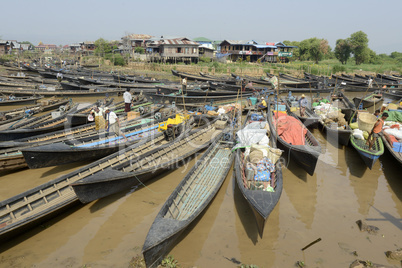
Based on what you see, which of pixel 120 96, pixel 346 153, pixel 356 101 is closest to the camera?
pixel 346 153

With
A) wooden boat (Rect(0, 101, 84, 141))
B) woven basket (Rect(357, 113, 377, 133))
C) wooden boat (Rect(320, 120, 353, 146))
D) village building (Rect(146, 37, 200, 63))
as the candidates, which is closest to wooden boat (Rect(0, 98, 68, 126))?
wooden boat (Rect(0, 101, 84, 141))

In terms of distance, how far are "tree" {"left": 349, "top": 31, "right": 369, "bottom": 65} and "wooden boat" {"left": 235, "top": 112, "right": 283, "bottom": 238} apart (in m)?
53.9

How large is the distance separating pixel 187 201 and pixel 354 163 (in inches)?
305

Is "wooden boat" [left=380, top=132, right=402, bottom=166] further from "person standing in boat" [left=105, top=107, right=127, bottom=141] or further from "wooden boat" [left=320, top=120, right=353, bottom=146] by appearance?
"person standing in boat" [left=105, top=107, right=127, bottom=141]

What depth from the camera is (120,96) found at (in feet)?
73.2

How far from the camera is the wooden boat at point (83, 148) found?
7.20 m

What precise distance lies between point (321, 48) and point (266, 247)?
190ft

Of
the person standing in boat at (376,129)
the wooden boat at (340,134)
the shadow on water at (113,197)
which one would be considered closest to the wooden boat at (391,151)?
the person standing in boat at (376,129)

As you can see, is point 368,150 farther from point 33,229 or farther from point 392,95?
point 392,95

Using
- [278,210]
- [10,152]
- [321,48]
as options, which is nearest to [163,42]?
[321,48]

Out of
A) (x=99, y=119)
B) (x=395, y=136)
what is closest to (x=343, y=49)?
(x=395, y=136)

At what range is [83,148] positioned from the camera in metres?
8.16

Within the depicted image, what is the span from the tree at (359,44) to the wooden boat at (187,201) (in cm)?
5282

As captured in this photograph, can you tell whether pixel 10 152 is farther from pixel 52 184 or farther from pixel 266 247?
pixel 266 247
